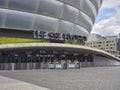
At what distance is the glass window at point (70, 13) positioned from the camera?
52.0 meters

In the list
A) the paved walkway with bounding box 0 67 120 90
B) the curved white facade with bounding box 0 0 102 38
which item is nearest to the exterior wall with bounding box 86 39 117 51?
the curved white facade with bounding box 0 0 102 38

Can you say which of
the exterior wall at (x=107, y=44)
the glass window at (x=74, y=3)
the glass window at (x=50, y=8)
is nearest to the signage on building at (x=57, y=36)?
the glass window at (x=50, y=8)

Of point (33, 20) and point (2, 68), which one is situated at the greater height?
point (33, 20)

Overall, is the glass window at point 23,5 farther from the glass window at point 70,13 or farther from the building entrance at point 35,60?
the glass window at point 70,13

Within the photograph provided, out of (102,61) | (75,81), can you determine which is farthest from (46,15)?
(75,81)

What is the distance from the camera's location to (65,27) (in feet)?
173

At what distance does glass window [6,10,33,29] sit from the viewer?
146 feet

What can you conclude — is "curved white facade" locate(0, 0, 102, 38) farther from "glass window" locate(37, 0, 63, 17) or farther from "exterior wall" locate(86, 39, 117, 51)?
"exterior wall" locate(86, 39, 117, 51)

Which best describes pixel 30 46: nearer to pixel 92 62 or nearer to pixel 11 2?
pixel 11 2

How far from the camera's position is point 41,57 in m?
51.6

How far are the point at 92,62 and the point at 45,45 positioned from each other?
779 inches

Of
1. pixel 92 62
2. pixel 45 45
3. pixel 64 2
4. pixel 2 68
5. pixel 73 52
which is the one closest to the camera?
pixel 2 68

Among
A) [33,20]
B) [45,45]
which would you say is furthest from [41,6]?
[45,45]

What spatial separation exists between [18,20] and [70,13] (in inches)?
446
